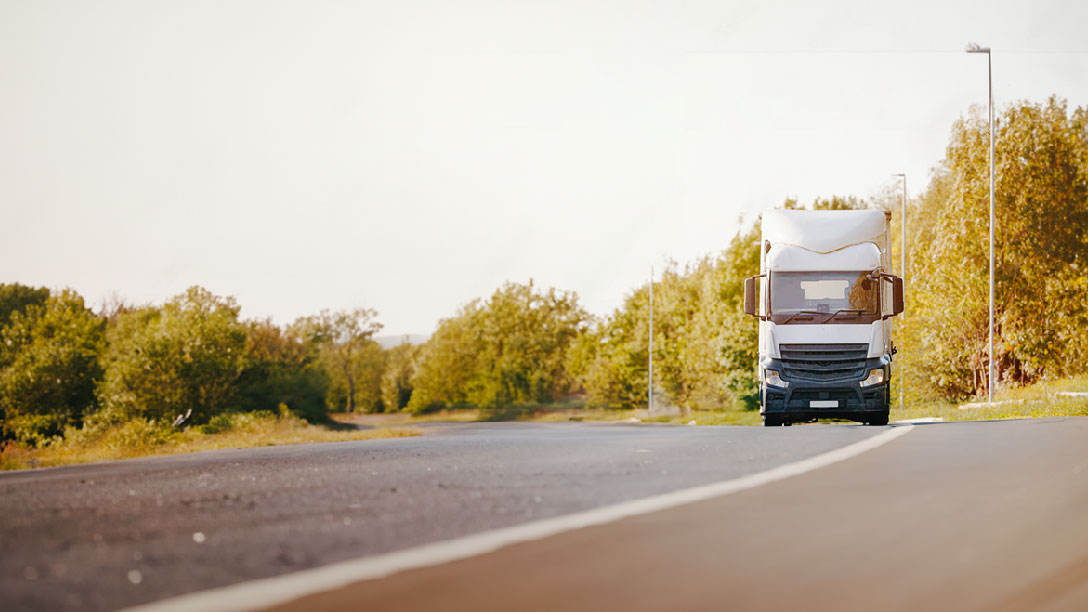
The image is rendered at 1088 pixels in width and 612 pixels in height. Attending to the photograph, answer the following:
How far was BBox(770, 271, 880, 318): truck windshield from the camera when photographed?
58.9 feet

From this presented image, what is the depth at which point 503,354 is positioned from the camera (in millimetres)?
94438

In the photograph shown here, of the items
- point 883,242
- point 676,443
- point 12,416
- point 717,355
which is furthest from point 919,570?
point 12,416

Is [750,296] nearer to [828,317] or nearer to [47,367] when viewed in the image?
[828,317]

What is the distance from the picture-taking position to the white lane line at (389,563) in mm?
3768

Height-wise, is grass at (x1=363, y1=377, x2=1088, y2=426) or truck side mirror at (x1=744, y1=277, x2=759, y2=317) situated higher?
truck side mirror at (x1=744, y1=277, x2=759, y2=317)

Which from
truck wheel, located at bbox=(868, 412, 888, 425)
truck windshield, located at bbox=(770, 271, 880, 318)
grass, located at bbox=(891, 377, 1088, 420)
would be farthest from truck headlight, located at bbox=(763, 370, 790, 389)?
grass, located at bbox=(891, 377, 1088, 420)

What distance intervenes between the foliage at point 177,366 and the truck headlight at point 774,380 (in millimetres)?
55296

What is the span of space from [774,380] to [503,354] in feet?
252

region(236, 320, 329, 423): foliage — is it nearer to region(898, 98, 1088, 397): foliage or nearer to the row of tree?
the row of tree

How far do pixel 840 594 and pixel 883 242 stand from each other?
48.9ft

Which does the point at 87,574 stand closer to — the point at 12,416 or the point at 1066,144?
the point at 1066,144

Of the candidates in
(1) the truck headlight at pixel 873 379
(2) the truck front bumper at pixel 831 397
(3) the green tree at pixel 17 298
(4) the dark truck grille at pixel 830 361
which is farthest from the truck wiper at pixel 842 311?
(3) the green tree at pixel 17 298

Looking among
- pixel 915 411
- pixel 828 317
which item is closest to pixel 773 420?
pixel 828 317

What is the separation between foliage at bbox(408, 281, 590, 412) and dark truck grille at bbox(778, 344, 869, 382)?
238 ft
